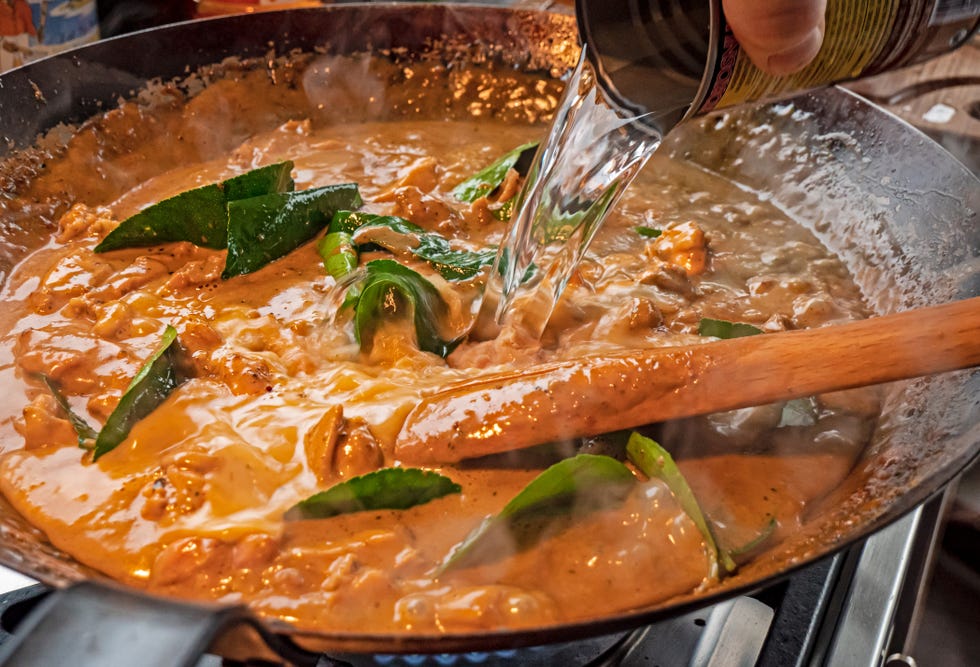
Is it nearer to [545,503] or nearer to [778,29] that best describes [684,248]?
[778,29]

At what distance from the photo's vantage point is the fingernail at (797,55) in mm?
1094

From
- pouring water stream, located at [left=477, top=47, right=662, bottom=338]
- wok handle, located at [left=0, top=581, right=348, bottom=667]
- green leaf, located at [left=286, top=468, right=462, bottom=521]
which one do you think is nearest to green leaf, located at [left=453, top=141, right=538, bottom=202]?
pouring water stream, located at [left=477, top=47, right=662, bottom=338]

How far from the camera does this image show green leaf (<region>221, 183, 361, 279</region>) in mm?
1540

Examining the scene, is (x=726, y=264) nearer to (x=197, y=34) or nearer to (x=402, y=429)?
(x=402, y=429)

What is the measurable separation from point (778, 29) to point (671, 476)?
0.57m

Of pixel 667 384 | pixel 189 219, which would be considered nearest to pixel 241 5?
pixel 189 219

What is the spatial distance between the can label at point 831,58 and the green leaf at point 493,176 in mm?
680

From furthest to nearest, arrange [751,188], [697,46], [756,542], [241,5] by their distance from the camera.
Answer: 1. [241,5]
2. [751,188]
3. [697,46]
4. [756,542]

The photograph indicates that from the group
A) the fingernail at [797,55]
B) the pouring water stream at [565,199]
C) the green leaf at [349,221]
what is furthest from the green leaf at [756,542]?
the green leaf at [349,221]

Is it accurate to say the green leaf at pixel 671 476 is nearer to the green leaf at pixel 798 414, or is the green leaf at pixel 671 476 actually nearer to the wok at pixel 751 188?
the wok at pixel 751 188

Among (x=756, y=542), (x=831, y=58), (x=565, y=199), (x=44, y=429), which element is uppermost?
(x=831, y=58)

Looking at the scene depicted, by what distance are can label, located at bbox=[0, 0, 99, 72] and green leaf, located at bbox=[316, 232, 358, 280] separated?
82cm

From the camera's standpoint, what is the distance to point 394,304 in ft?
4.41

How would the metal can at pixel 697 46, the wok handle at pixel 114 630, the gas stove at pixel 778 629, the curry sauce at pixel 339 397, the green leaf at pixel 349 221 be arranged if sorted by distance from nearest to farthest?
the wok handle at pixel 114 630 → the curry sauce at pixel 339 397 → the gas stove at pixel 778 629 → the metal can at pixel 697 46 → the green leaf at pixel 349 221
